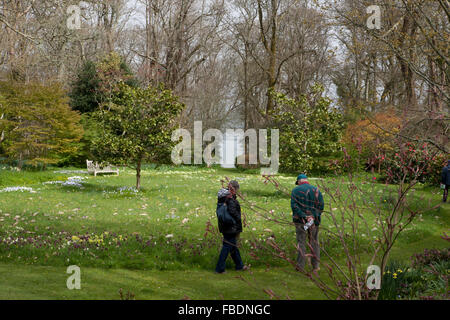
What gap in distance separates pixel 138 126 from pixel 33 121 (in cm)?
1203

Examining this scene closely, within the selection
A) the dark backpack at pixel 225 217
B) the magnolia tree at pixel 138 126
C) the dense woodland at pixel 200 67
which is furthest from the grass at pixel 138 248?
the dense woodland at pixel 200 67

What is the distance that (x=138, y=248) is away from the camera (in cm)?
791

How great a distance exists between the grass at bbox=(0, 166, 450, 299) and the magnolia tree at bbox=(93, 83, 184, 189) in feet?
8.96

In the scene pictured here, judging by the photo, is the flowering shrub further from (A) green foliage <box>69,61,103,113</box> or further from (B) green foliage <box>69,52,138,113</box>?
(A) green foliage <box>69,61,103,113</box>

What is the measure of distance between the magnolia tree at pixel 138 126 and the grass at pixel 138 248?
2.73 m

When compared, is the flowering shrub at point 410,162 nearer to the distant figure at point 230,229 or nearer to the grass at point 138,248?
the grass at point 138,248

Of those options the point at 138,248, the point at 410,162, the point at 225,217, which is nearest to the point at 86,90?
the point at 138,248

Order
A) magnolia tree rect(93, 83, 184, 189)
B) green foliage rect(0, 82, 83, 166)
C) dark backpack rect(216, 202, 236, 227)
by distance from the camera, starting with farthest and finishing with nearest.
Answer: green foliage rect(0, 82, 83, 166), magnolia tree rect(93, 83, 184, 189), dark backpack rect(216, 202, 236, 227)

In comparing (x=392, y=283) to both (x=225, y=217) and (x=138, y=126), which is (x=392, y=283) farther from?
(x=138, y=126)

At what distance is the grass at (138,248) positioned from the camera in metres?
5.95

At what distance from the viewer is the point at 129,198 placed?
554 inches

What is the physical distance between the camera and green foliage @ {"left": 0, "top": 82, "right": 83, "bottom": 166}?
2247 cm

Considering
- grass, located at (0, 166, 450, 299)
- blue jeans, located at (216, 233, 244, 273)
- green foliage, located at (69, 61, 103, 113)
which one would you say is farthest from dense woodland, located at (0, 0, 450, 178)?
blue jeans, located at (216, 233, 244, 273)

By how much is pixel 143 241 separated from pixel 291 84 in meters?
29.9
